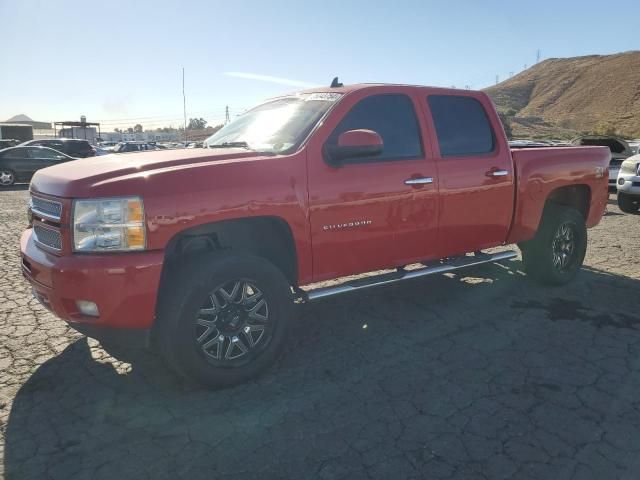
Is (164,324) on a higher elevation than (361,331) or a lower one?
higher

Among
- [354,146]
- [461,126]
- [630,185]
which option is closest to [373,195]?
[354,146]

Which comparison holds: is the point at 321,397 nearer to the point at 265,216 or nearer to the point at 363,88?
the point at 265,216

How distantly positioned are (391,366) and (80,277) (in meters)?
2.17

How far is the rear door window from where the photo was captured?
15.1 ft

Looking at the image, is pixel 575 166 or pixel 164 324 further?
pixel 575 166

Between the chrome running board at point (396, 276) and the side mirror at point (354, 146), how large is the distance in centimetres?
93

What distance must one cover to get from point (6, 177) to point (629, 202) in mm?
18854

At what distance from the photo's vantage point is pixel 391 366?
3799mm

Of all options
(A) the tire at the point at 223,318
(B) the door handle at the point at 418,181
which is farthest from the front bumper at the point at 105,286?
(B) the door handle at the point at 418,181

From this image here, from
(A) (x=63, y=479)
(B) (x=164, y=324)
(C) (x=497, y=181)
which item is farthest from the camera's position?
(C) (x=497, y=181)

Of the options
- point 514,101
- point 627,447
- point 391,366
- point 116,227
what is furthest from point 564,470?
point 514,101

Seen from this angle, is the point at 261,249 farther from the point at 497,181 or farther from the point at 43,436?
the point at 497,181

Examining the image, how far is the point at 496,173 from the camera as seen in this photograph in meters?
4.84

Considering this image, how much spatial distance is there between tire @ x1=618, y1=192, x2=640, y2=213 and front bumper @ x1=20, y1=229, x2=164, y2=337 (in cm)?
1025
